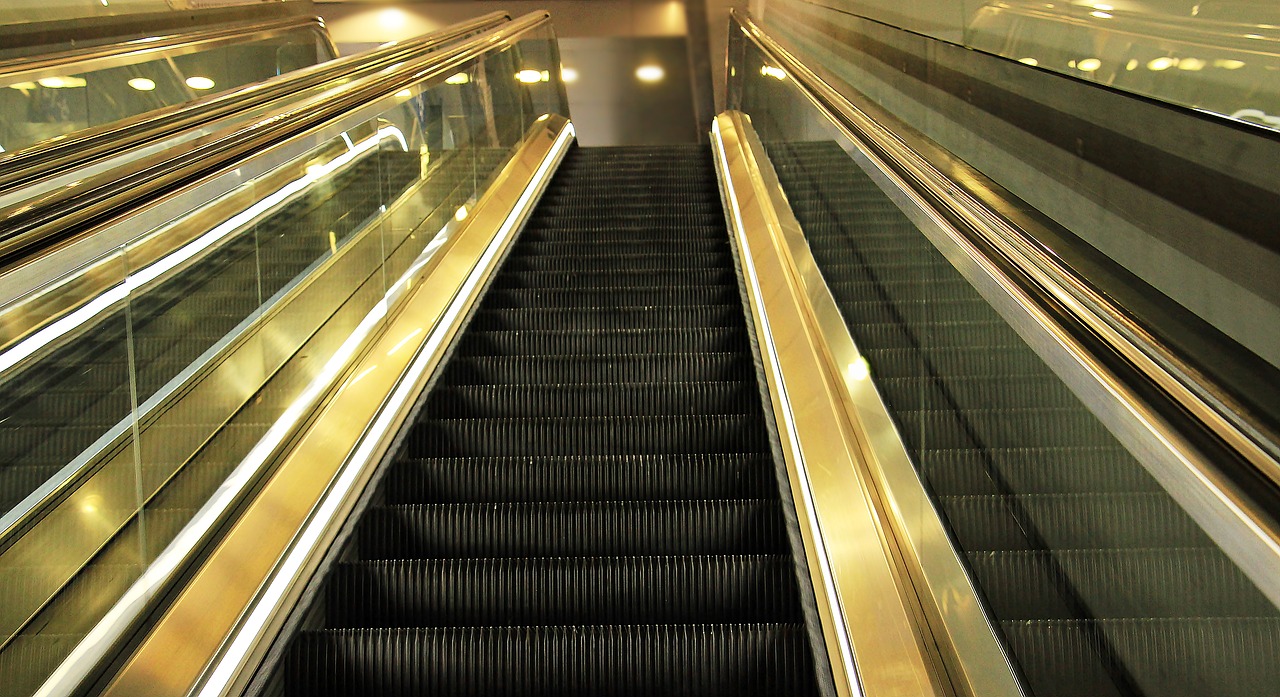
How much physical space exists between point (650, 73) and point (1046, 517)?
14.8 meters

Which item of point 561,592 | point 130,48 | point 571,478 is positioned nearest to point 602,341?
point 571,478

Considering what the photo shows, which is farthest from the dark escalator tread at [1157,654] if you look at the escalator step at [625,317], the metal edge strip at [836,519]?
the escalator step at [625,317]

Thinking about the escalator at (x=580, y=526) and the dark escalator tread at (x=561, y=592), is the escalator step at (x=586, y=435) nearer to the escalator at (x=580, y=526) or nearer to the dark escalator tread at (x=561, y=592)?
the escalator at (x=580, y=526)

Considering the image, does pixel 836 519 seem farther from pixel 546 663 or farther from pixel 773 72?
pixel 773 72

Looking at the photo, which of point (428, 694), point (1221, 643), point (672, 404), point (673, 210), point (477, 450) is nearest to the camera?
point (1221, 643)

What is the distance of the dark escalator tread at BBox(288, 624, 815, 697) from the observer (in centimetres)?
223

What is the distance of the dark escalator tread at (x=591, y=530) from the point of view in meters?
2.76

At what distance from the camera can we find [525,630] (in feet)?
7.49

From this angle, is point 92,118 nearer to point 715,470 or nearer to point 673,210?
point 673,210

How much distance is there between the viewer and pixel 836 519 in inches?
91.3

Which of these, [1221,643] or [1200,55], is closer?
[1221,643]

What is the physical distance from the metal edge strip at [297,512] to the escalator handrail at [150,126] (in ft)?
2.67

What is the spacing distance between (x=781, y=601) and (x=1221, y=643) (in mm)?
1468

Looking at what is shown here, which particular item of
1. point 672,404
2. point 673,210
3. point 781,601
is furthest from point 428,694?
point 673,210
